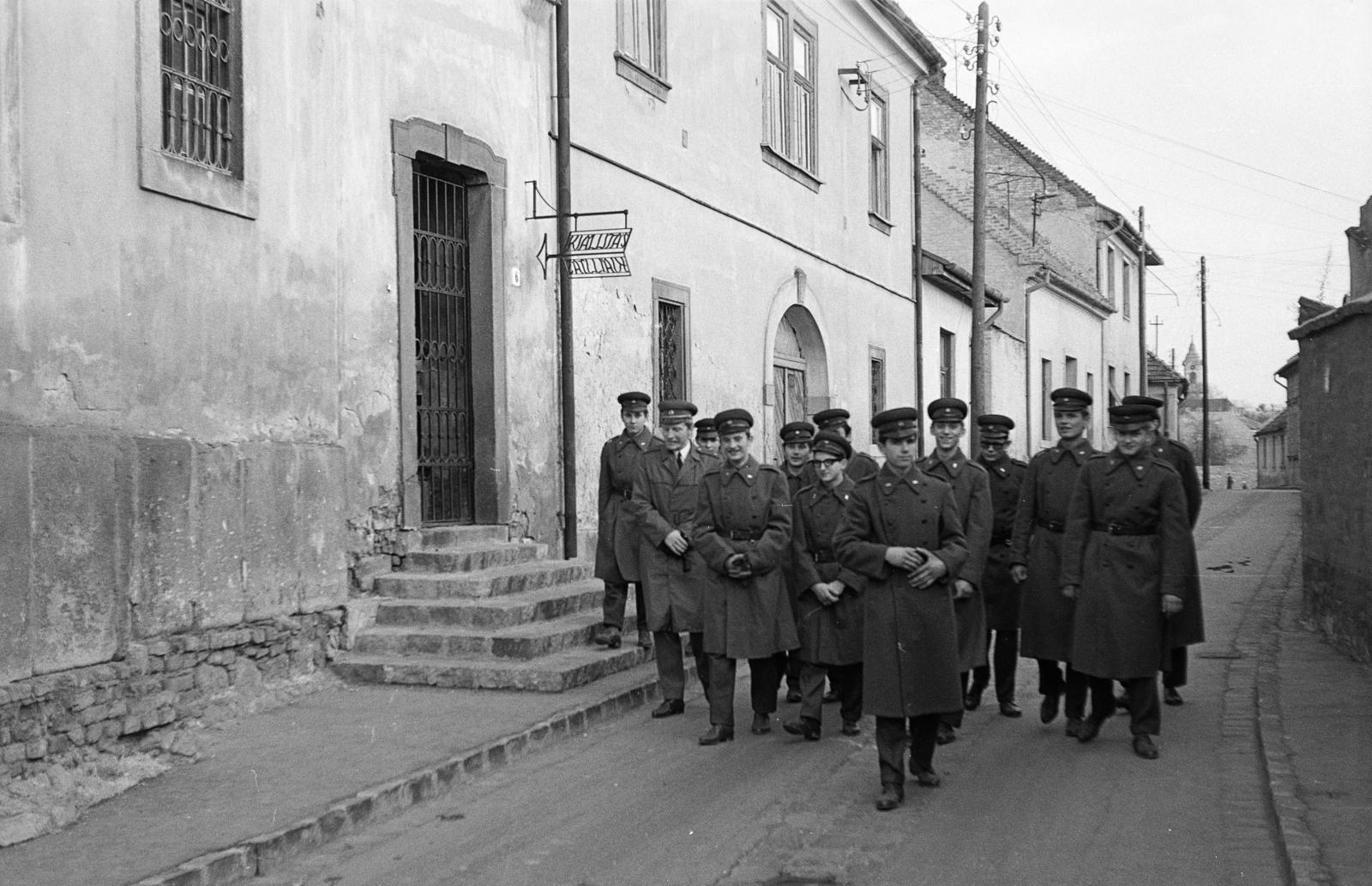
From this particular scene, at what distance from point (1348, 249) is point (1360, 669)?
4.00m

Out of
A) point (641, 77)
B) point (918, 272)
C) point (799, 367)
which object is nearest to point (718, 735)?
point (641, 77)

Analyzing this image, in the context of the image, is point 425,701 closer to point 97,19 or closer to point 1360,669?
point 97,19

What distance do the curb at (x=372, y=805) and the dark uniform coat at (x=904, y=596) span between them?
2.07 metres

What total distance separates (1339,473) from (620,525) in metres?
5.62

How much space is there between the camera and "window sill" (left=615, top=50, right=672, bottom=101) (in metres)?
13.4

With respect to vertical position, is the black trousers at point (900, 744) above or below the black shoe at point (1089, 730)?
above

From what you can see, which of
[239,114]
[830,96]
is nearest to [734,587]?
[239,114]

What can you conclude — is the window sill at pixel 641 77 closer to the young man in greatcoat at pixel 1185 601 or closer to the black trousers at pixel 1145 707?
the young man in greatcoat at pixel 1185 601

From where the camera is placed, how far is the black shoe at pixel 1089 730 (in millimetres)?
7668

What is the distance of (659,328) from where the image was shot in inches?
559

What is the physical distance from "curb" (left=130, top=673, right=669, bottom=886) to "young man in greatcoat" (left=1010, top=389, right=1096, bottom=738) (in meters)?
2.64

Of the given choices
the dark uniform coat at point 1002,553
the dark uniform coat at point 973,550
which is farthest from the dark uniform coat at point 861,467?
the dark uniform coat at point 973,550

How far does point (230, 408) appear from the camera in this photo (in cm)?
827

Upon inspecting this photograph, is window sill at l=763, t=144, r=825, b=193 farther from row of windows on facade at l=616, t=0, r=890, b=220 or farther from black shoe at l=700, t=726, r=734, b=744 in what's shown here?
black shoe at l=700, t=726, r=734, b=744
